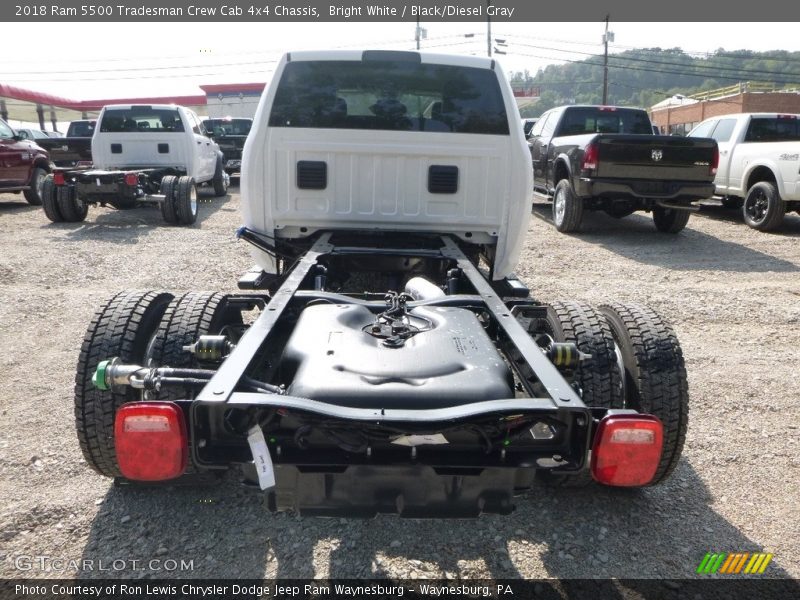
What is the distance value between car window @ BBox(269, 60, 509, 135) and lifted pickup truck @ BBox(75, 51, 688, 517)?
0.01 m

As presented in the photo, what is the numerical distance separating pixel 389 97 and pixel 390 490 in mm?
3193

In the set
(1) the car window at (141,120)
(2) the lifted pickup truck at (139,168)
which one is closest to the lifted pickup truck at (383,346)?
(2) the lifted pickup truck at (139,168)

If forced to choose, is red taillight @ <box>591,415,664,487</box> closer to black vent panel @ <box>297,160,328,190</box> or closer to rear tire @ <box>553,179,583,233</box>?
black vent panel @ <box>297,160,328,190</box>

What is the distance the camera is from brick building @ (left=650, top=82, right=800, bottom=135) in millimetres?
38734

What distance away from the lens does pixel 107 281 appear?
6.98m

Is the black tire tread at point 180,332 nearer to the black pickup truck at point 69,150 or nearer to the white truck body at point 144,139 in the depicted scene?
the white truck body at point 144,139

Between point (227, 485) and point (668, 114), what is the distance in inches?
2006

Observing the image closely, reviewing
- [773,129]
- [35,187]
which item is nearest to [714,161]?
[773,129]

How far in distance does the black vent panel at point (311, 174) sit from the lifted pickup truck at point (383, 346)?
0.04ft

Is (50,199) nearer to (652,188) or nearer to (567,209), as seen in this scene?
(567,209)

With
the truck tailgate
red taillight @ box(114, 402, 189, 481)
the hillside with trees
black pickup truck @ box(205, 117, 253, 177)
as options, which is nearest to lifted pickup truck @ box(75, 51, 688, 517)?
red taillight @ box(114, 402, 189, 481)

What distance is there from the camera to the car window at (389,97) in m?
4.32

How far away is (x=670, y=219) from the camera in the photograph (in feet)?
34.0

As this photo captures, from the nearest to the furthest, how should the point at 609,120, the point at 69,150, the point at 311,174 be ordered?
the point at 311,174
the point at 609,120
the point at 69,150
